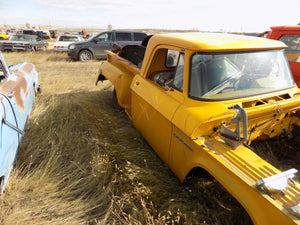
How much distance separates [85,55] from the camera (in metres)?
10.9

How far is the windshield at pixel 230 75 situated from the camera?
2.11 m

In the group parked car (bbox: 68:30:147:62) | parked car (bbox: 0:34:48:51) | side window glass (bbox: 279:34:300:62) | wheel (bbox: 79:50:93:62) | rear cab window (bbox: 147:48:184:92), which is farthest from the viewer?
parked car (bbox: 0:34:48:51)

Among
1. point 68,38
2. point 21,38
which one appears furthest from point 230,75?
point 21,38

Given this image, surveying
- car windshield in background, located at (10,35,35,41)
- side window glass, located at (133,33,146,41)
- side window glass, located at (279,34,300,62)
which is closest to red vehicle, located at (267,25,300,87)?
side window glass, located at (279,34,300,62)

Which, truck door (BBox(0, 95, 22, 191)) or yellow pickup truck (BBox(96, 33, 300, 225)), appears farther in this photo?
truck door (BBox(0, 95, 22, 191))

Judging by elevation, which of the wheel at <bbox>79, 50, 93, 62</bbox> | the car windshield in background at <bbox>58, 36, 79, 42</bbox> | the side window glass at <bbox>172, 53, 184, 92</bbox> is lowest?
the wheel at <bbox>79, 50, 93, 62</bbox>

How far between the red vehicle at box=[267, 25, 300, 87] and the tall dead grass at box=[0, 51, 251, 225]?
3.48 metres

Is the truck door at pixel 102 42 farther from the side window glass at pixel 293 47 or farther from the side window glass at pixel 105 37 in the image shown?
the side window glass at pixel 293 47

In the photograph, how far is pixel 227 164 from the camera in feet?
5.13

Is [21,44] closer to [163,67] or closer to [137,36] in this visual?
[137,36]

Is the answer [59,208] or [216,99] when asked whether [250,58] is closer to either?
[216,99]

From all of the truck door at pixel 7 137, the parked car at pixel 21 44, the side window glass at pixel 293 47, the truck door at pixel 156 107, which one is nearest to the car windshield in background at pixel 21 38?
the parked car at pixel 21 44

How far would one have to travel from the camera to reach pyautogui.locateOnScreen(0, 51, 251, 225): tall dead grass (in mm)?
2111

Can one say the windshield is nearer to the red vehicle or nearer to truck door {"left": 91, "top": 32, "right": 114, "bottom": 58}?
the red vehicle
